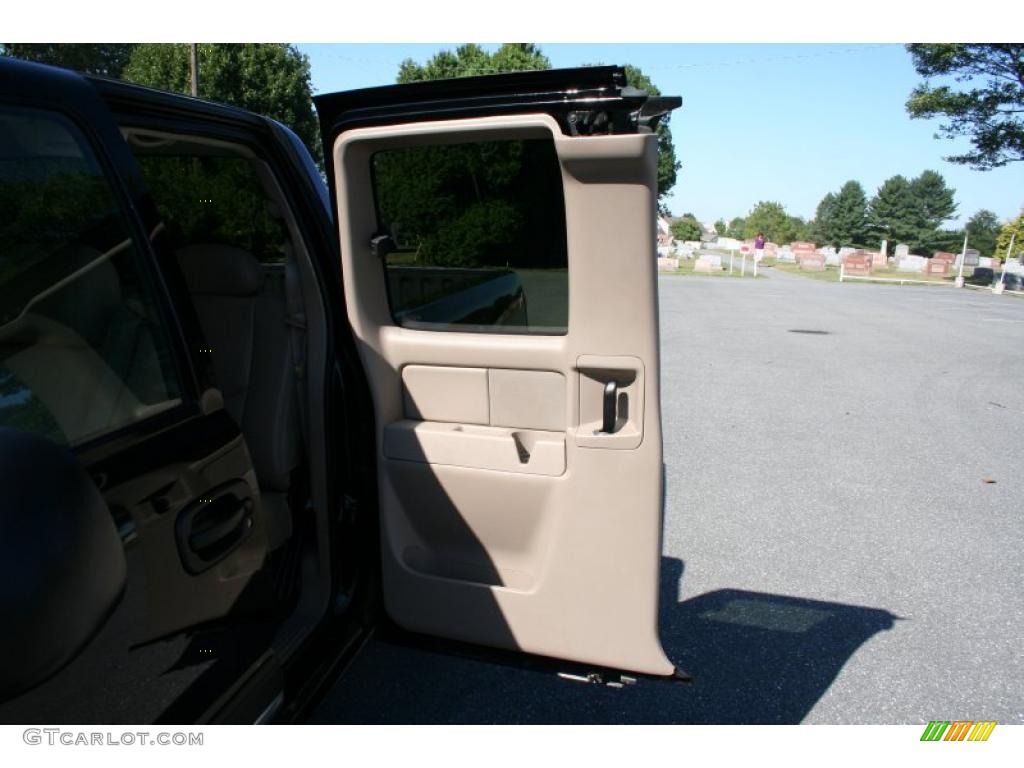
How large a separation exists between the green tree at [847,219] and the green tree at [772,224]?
24.4ft

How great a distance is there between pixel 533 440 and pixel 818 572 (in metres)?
2.25

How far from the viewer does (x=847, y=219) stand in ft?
238

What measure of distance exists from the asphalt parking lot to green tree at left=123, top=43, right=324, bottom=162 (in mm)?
19175

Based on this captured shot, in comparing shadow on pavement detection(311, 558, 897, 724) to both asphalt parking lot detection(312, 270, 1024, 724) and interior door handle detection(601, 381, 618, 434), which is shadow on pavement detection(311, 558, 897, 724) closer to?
asphalt parking lot detection(312, 270, 1024, 724)

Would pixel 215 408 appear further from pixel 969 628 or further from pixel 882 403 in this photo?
pixel 882 403

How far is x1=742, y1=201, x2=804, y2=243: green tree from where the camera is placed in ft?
284

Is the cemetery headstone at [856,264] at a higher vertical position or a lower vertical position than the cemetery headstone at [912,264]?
higher

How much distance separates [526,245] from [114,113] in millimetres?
1117

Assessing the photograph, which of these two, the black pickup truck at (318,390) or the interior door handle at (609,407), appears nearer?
the black pickup truck at (318,390)

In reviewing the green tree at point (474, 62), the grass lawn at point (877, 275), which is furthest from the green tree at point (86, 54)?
the grass lawn at point (877, 275)

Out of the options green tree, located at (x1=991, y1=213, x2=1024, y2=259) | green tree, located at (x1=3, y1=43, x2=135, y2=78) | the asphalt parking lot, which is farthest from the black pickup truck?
green tree, located at (x1=991, y1=213, x2=1024, y2=259)

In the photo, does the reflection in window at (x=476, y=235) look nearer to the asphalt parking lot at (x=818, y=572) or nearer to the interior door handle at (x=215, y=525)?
the interior door handle at (x=215, y=525)

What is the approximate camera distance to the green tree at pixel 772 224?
86.7m

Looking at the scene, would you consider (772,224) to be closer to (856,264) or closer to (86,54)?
(856,264)
